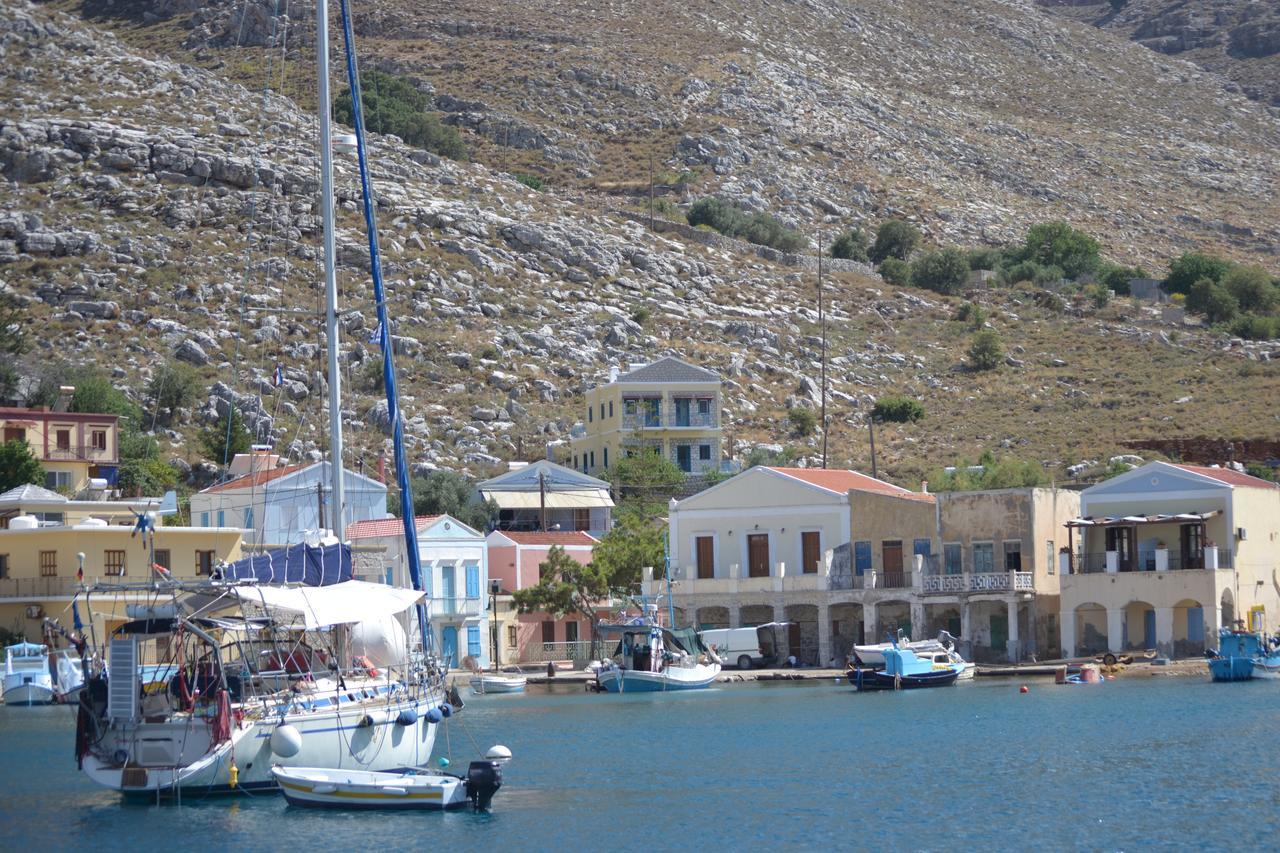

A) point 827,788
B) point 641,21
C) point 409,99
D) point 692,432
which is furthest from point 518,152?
point 827,788

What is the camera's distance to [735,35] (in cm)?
17675

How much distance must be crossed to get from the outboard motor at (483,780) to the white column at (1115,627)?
3940 centimetres

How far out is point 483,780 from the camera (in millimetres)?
34000

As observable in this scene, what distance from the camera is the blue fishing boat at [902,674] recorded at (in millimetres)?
63312

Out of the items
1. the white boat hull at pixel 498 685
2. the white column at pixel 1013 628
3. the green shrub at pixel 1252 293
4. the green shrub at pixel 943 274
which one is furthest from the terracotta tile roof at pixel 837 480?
the green shrub at pixel 1252 293

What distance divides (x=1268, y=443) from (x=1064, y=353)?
23.8 m

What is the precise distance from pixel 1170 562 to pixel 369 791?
4334cm

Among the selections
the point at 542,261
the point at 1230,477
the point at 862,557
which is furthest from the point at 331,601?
the point at 542,261

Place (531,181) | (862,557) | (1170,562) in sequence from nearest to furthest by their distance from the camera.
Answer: (1170,562) → (862,557) → (531,181)

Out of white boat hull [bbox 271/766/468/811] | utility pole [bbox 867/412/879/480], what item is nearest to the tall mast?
white boat hull [bbox 271/766/468/811]

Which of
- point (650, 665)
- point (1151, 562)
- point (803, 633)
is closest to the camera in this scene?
point (650, 665)

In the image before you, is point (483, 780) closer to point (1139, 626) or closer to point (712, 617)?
point (1139, 626)

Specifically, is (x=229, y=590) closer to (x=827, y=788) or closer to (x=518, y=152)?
(x=827, y=788)

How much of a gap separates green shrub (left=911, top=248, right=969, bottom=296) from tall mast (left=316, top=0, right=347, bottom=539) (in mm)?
94951
